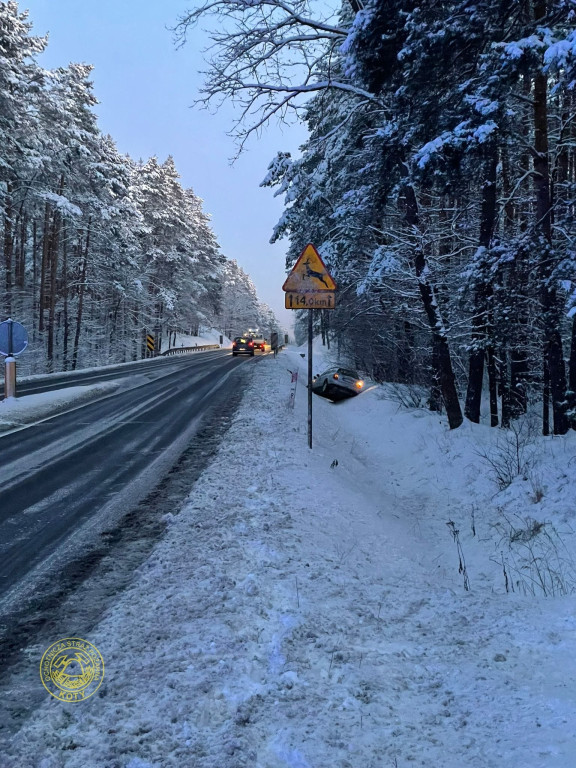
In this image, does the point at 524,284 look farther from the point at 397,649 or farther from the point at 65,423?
the point at 65,423

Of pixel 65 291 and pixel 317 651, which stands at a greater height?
pixel 65 291

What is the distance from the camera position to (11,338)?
12.8 meters

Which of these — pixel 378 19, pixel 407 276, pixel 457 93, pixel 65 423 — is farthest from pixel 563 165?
pixel 65 423

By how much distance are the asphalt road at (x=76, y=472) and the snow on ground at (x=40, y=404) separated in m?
0.51

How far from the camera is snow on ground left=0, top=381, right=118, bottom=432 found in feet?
35.6

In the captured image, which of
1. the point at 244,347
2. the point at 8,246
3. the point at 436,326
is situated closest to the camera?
the point at 436,326

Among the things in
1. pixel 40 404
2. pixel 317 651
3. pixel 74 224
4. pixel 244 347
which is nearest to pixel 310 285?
pixel 317 651

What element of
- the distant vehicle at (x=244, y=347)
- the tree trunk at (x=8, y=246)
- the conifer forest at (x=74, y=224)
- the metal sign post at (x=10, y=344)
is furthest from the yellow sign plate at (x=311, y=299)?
the distant vehicle at (x=244, y=347)

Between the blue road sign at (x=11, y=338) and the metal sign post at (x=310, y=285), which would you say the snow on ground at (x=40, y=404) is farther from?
the metal sign post at (x=310, y=285)

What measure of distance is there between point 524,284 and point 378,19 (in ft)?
16.7

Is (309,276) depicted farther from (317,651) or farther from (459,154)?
(317,651)

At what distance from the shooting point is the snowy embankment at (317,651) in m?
2.33

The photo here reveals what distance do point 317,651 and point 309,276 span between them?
628 centimetres

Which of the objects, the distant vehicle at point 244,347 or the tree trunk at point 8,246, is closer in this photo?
the tree trunk at point 8,246
